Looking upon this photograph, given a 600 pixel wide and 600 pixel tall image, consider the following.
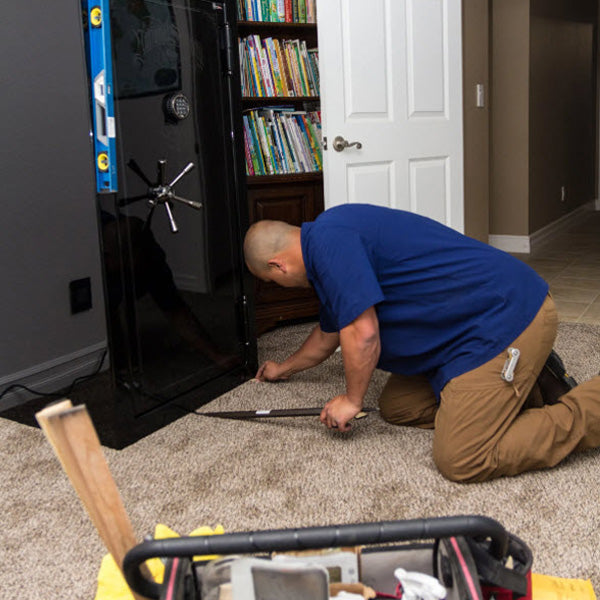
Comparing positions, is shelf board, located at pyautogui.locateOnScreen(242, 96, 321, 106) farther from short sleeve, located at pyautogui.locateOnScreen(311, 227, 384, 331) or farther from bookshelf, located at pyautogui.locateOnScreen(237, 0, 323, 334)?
short sleeve, located at pyautogui.locateOnScreen(311, 227, 384, 331)

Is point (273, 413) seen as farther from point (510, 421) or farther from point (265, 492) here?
point (510, 421)

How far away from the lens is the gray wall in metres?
2.62

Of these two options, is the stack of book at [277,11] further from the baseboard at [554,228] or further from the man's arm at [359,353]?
the baseboard at [554,228]

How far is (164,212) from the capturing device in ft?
7.48

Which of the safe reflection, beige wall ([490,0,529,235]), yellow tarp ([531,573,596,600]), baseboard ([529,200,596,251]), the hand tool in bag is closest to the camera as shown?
the hand tool in bag

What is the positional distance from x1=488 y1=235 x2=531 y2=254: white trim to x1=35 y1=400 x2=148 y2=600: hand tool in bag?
4808 millimetres

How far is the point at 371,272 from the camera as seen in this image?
179 cm

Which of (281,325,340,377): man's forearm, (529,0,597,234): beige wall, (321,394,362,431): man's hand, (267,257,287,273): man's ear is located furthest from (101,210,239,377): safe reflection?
(529,0,597,234): beige wall

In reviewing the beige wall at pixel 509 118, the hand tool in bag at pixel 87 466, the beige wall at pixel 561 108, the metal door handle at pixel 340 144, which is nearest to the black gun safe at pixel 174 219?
the metal door handle at pixel 340 144

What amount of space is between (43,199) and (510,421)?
192 centimetres

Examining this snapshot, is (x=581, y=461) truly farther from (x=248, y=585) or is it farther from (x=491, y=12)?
(x=491, y=12)

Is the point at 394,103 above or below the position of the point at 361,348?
above

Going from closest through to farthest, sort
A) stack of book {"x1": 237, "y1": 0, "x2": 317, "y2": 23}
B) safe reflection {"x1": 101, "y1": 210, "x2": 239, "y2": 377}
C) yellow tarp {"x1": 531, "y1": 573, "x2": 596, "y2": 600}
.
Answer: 1. yellow tarp {"x1": 531, "y1": 573, "x2": 596, "y2": 600}
2. safe reflection {"x1": 101, "y1": 210, "x2": 239, "y2": 377}
3. stack of book {"x1": 237, "y1": 0, "x2": 317, "y2": 23}

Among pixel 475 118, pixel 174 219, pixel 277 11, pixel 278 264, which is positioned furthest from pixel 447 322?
pixel 475 118
